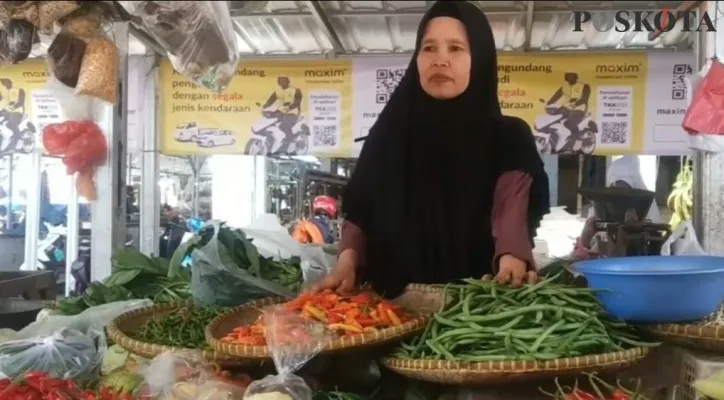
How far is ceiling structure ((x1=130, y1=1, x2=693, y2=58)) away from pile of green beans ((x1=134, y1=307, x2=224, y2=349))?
2.46 meters

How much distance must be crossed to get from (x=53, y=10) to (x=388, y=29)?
4.17 meters

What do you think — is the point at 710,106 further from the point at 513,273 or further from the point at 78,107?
the point at 78,107

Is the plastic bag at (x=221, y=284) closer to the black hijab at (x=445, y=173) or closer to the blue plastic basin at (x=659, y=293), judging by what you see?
the black hijab at (x=445, y=173)

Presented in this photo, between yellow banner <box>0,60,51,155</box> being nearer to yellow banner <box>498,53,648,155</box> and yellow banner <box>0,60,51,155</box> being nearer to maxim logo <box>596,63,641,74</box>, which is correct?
yellow banner <box>498,53,648,155</box>

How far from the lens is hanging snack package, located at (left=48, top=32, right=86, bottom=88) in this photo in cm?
213

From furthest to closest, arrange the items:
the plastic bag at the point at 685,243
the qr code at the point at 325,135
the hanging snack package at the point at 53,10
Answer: the qr code at the point at 325,135 → the plastic bag at the point at 685,243 → the hanging snack package at the point at 53,10

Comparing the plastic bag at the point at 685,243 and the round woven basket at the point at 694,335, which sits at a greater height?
the plastic bag at the point at 685,243

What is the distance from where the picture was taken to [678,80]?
5.43 metres

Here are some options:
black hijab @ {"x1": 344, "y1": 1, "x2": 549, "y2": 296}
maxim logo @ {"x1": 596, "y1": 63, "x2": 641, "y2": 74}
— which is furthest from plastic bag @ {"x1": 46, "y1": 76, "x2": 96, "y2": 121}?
maxim logo @ {"x1": 596, "y1": 63, "x2": 641, "y2": 74}

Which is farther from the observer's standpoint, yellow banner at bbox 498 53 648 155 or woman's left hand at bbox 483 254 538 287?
yellow banner at bbox 498 53 648 155

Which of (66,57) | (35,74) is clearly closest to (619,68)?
(66,57)

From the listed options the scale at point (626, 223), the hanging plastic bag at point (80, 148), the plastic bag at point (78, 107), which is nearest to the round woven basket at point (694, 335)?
the plastic bag at point (78, 107)

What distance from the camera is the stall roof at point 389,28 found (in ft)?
16.2

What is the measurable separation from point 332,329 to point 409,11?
11.1ft
